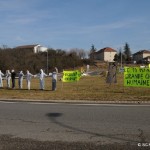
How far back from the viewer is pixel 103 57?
192m

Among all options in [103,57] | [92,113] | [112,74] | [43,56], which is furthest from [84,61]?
[92,113]

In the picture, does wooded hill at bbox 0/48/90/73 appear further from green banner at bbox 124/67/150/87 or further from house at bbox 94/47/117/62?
green banner at bbox 124/67/150/87

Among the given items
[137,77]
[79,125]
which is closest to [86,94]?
[137,77]

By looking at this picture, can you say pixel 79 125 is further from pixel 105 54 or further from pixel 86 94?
pixel 105 54

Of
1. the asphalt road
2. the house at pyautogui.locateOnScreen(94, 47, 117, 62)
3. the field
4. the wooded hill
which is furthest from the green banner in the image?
the house at pyautogui.locateOnScreen(94, 47, 117, 62)

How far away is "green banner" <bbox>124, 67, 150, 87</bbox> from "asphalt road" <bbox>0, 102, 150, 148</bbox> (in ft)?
26.1

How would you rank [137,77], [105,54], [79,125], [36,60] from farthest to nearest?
1. [105,54]
2. [36,60]
3. [137,77]
4. [79,125]

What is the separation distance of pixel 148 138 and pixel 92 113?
4906 millimetres

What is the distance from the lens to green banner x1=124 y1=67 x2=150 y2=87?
22203 millimetres

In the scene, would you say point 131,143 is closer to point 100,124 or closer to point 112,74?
point 100,124

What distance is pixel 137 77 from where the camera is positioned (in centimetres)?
2250

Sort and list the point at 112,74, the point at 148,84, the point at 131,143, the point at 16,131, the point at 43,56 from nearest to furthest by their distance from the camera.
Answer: the point at 131,143, the point at 16,131, the point at 148,84, the point at 112,74, the point at 43,56

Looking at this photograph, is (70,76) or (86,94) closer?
(86,94)

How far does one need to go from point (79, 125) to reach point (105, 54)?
182m
